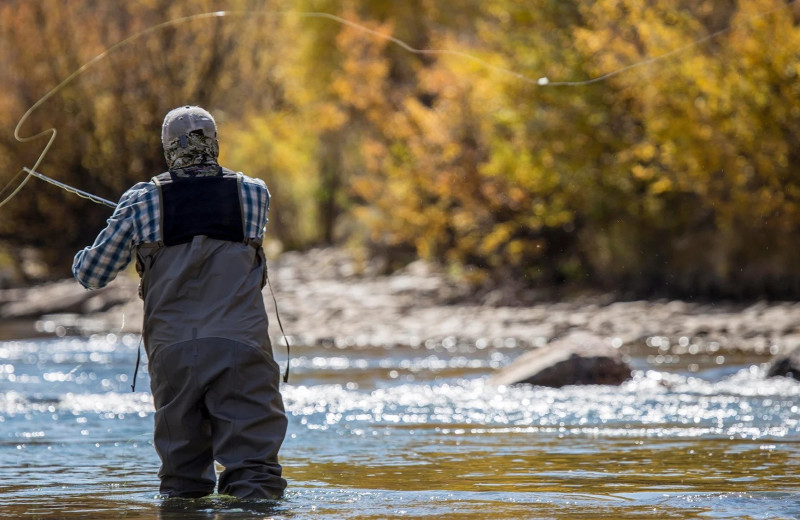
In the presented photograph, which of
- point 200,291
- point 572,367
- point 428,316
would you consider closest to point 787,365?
point 572,367

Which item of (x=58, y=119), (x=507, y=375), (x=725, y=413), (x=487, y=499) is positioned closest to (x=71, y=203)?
(x=58, y=119)

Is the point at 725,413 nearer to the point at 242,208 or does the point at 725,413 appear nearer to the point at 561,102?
the point at 242,208

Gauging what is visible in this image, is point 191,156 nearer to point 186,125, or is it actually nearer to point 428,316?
point 186,125

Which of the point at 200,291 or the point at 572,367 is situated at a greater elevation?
the point at 200,291

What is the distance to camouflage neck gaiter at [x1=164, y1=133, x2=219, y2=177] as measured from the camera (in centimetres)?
510

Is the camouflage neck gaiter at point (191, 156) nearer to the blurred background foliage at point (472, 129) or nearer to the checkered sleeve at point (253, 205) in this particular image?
the checkered sleeve at point (253, 205)

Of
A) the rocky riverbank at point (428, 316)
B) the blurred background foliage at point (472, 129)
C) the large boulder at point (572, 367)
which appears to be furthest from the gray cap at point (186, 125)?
the blurred background foliage at point (472, 129)

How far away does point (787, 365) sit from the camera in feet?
37.0

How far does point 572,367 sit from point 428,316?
8.99 metres

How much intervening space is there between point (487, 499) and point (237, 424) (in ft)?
4.02

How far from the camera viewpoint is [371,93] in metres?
26.4

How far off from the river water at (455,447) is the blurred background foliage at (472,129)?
16.8 feet

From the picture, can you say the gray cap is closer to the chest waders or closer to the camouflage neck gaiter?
the camouflage neck gaiter

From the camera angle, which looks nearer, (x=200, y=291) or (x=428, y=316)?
(x=200, y=291)
